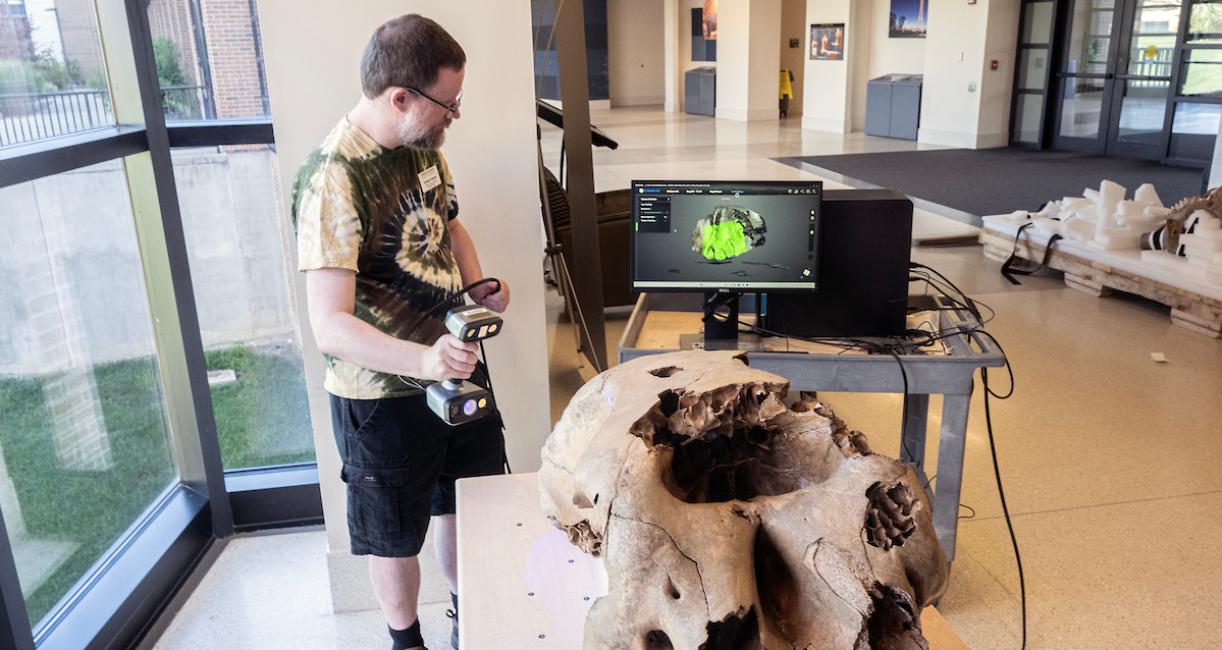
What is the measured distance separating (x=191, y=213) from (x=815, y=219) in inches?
83.5

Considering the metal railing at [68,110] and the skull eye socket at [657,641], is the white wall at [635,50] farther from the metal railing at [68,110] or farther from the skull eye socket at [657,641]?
the skull eye socket at [657,641]

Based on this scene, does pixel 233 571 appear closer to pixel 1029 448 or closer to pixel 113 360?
pixel 113 360

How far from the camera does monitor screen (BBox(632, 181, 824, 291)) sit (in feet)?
8.43

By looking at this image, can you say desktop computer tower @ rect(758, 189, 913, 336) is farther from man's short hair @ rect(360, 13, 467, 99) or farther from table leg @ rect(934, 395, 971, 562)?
man's short hair @ rect(360, 13, 467, 99)

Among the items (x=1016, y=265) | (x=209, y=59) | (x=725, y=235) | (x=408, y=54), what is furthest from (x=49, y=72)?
(x=1016, y=265)

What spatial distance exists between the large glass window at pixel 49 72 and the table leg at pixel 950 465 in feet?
8.69

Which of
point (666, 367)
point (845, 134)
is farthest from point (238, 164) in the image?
point (845, 134)

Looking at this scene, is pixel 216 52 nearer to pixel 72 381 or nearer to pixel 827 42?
pixel 72 381

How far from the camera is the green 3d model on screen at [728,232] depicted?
258 cm

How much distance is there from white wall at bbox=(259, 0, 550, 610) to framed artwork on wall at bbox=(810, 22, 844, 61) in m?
13.3

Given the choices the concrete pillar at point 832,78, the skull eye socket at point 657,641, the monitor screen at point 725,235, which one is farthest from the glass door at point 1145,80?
the skull eye socket at point 657,641

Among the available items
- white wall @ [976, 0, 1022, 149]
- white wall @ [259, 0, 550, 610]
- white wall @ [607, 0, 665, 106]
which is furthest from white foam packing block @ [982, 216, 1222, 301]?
white wall @ [607, 0, 665, 106]

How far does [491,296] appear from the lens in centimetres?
229

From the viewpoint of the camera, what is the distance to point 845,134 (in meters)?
14.7
